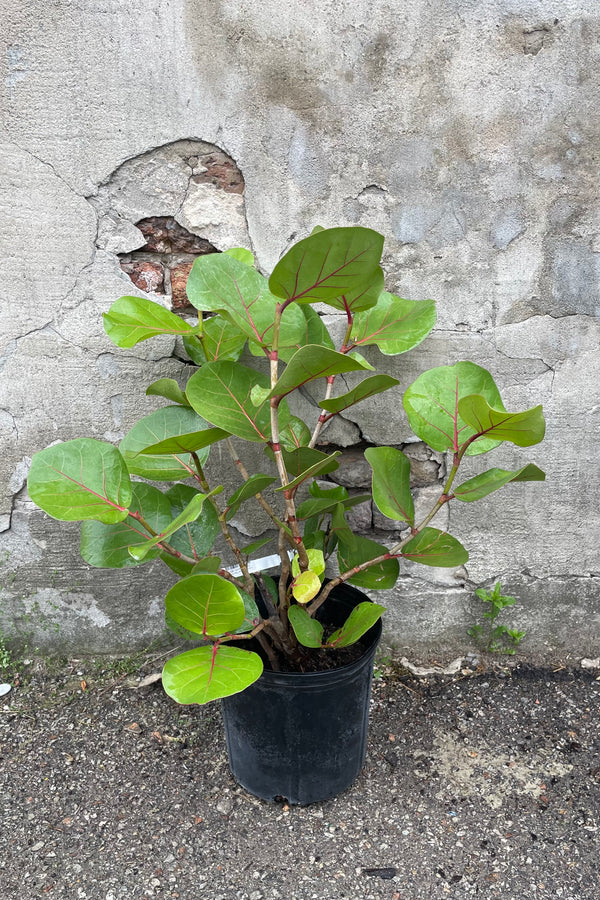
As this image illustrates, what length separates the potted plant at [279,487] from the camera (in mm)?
1156

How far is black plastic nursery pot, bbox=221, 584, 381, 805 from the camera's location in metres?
1.41

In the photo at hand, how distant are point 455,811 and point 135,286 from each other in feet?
4.93

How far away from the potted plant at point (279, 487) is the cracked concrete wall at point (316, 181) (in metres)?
0.28

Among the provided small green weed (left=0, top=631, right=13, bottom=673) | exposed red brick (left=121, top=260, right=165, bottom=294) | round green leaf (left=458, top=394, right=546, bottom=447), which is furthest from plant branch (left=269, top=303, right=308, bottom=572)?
small green weed (left=0, top=631, right=13, bottom=673)

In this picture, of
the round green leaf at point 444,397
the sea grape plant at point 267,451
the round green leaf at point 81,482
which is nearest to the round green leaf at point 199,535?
the sea grape plant at point 267,451

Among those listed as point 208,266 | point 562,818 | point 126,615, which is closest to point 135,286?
point 208,266

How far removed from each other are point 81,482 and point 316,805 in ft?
3.11

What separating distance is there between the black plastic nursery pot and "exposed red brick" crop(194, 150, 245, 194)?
1157 millimetres

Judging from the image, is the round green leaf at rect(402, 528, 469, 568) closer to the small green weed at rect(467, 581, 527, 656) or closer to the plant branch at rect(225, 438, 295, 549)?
the plant branch at rect(225, 438, 295, 549)

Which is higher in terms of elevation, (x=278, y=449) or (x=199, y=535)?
(x=278, y=449)

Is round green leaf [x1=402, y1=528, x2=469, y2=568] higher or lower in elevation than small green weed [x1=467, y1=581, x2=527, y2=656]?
higher

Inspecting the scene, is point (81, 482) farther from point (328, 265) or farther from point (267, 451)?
point (328, 265)

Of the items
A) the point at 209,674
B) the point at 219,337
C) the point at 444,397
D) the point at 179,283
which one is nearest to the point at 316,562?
→ the point at 209,674

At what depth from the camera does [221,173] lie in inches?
63.7
